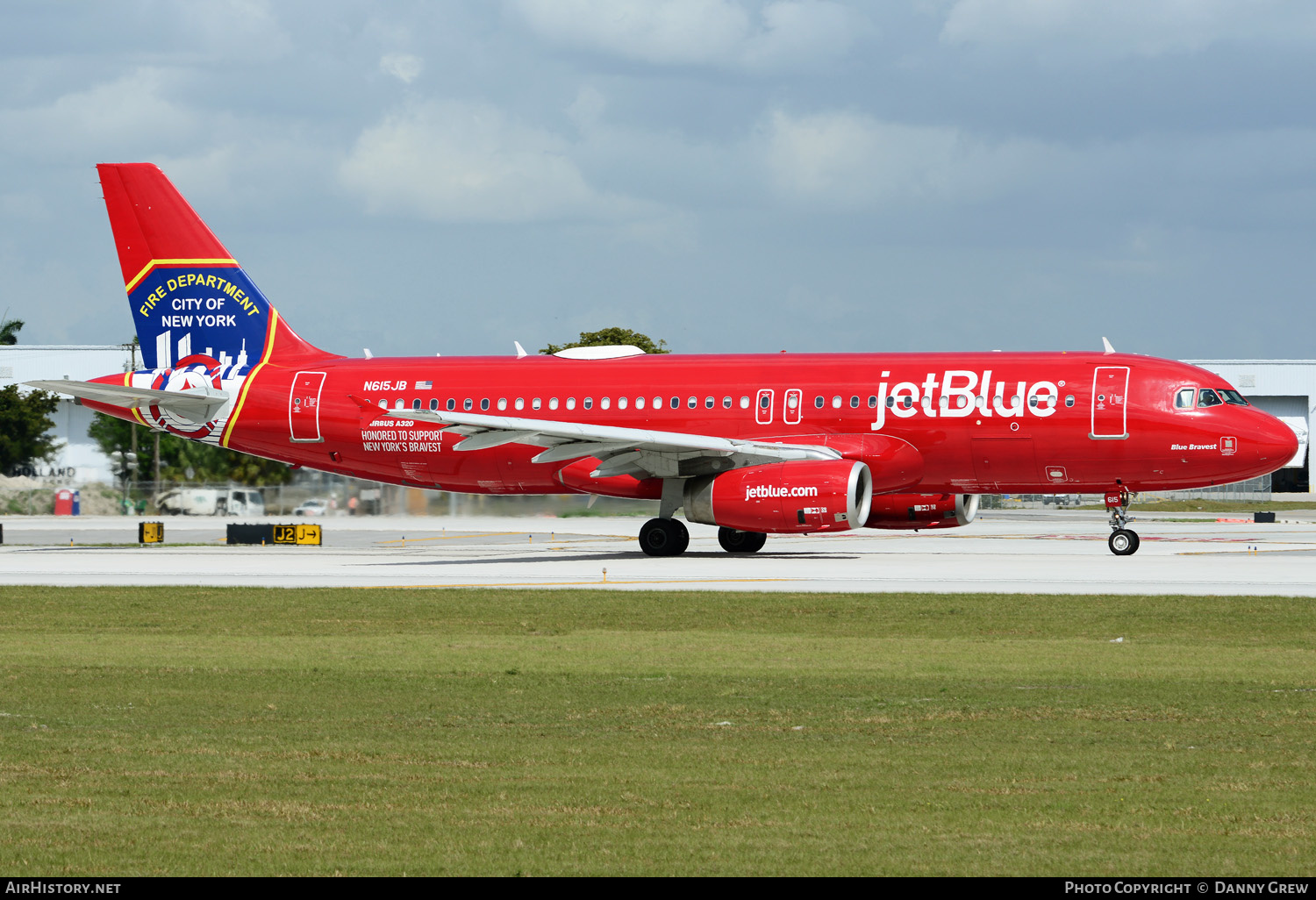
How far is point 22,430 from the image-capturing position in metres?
92.9

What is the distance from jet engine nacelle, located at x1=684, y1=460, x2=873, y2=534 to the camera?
3319 centimetres

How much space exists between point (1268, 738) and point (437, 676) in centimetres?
792

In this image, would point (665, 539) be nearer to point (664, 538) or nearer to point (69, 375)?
point (664, 538)

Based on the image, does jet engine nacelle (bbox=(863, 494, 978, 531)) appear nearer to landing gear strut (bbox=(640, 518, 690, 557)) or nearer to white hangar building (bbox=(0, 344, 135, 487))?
landing gear strut (bbox=(640, 518, 690, 557))

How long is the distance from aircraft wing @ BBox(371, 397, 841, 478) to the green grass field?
13.1 metres

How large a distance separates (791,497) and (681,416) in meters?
4.82

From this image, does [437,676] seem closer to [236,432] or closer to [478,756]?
[478,756]

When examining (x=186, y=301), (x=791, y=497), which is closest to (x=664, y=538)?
(x=791, y=497)

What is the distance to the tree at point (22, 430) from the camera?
300 ft

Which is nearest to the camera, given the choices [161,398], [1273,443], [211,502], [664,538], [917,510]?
[1273,443]

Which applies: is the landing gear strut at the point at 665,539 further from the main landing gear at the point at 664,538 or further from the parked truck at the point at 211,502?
the parked truck at the point at 211,502

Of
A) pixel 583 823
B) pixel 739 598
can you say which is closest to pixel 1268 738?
pixel 583 823

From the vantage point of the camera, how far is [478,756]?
11.2 m

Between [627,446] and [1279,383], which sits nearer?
[627,446]
